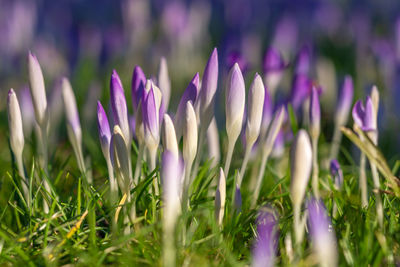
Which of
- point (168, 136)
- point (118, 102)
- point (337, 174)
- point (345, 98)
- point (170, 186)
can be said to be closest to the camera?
point (170, 186)

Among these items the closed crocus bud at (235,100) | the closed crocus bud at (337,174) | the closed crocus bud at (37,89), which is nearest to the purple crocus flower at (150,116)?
the closed crocus bud at (235,100)

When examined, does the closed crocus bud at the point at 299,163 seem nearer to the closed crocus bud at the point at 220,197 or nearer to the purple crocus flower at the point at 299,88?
the closed crocus bud at the point at 220,197

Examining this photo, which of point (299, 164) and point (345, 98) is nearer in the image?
point (299, 164)

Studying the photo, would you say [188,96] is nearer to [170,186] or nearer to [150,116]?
[150,116]

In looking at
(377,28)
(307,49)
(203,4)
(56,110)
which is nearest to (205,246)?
→ (307,49)

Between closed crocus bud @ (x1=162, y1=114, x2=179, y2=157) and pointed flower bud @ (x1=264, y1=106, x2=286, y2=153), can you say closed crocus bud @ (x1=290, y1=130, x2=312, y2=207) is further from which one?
pointed flower bud @ (x1=264, y1=106, x2=286, y2=153)

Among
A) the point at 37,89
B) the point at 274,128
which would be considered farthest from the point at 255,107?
the point at 37,89
